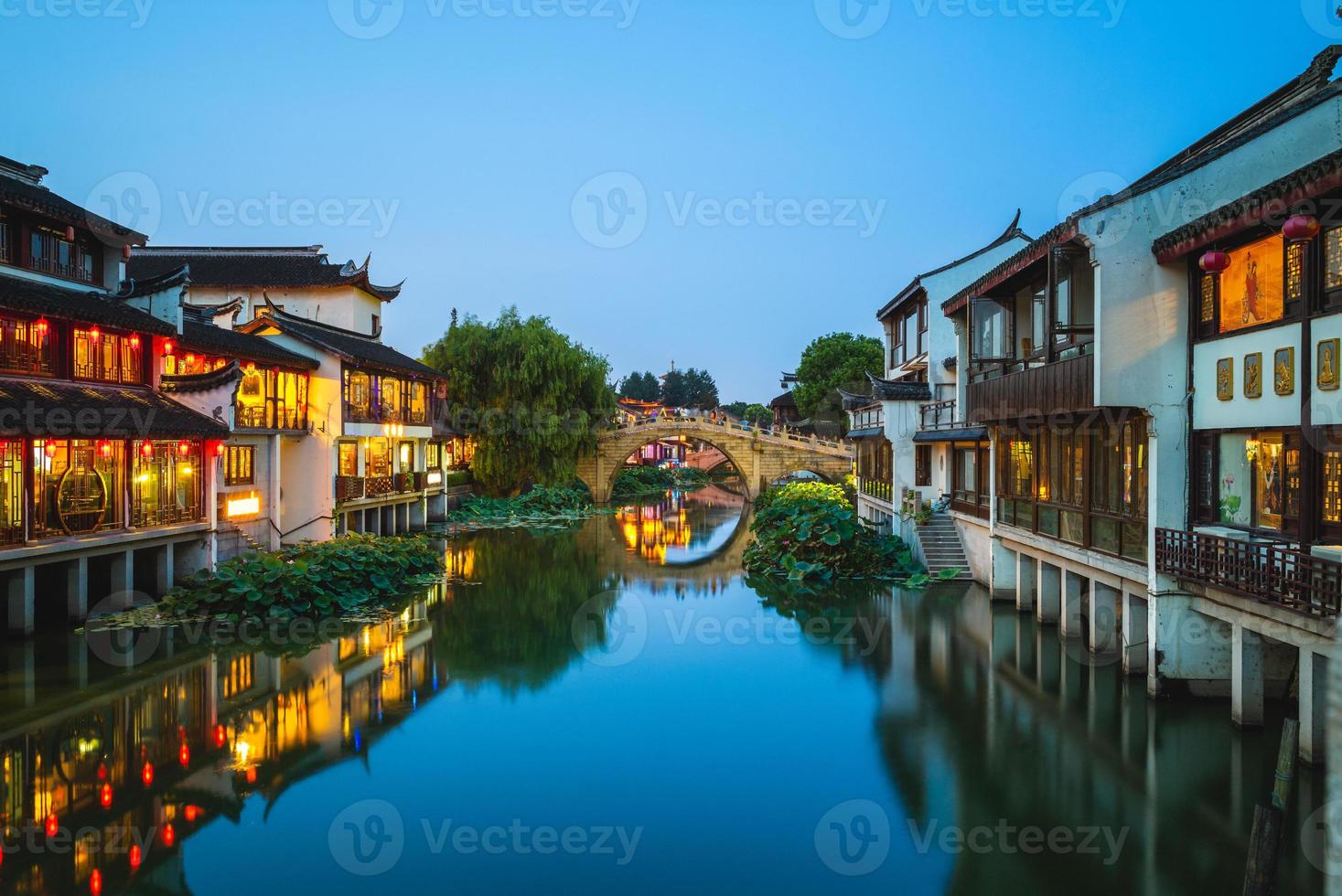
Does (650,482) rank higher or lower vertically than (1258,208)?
lower

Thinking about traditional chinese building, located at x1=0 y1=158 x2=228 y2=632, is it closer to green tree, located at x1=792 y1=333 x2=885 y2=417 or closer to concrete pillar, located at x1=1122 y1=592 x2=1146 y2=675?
concrete pillar, located at x1=1122 y1=592 x2=1146 y2=675

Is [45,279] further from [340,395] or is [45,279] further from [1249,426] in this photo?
[1249,426]

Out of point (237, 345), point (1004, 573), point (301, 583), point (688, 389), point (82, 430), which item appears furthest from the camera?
point (688, 389)

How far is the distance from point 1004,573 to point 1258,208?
11272 millimetres

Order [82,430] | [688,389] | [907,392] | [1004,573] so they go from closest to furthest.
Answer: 1. [82,430]
2. [1004,573]
3. [907,392]
4. [688,389]

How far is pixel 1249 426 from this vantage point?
10.5 meters

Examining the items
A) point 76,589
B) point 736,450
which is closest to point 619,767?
point 76,589

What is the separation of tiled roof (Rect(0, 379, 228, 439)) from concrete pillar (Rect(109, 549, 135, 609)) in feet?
8.79

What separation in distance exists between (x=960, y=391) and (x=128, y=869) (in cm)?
1874

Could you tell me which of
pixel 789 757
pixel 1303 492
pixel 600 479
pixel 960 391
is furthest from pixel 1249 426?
pixel 600 479

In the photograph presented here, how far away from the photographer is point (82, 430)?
1531 centimetres

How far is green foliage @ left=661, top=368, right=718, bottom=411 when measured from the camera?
113 meters

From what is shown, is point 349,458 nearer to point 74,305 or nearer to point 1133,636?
point 74,305

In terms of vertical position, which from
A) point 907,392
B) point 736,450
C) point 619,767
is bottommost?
point 619,767
